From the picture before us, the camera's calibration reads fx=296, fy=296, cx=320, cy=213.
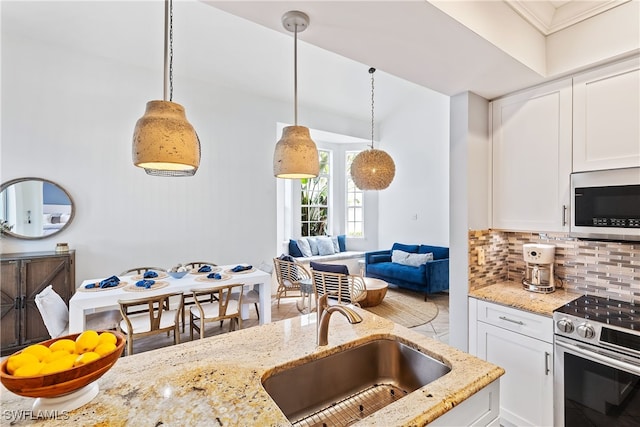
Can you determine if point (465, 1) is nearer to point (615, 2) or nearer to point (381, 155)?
point (615, 2)

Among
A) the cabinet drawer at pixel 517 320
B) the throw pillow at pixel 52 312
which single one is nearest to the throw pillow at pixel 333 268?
the cabinet drawer at pixel 517 320

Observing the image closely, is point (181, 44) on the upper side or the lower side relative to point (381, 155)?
upper

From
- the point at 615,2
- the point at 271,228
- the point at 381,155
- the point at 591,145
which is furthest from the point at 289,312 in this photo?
the point at 615,2

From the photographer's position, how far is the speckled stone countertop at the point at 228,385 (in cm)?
85

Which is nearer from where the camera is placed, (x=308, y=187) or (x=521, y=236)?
(x=521, y=236)

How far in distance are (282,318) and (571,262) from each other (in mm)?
A: 3253

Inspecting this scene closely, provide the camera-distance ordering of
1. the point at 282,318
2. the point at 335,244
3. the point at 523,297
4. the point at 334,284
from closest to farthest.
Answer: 1. the point at 523,297
2. the point at 334,284
3. the point at 282,318
4. the point at 335,244

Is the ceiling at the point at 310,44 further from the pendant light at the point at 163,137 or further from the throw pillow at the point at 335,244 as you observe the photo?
the throw pillow at the point at 335,244

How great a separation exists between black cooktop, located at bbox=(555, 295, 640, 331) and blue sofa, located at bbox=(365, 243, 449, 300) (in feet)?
9.55

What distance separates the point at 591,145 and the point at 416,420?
1965mm

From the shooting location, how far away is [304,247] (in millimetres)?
5988

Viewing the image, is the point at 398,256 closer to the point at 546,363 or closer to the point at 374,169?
the point at 374,169

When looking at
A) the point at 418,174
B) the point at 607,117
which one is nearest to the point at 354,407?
the point at 607,117

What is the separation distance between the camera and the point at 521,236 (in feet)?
7.90
